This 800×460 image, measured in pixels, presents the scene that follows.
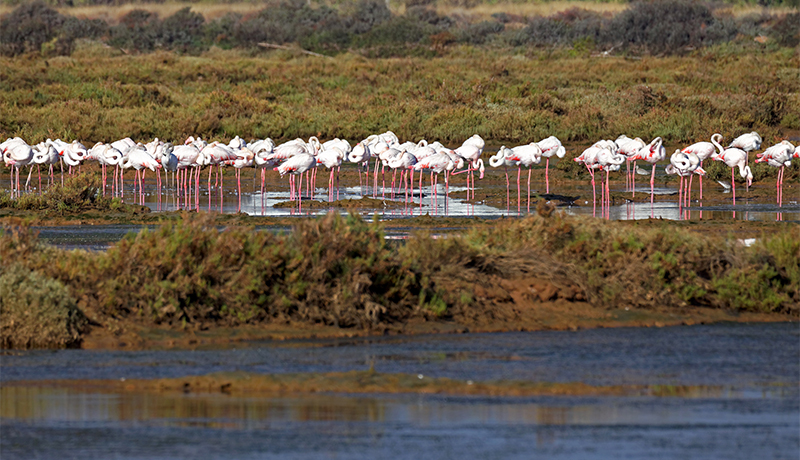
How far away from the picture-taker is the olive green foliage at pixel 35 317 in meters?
9.98

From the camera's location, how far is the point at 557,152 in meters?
27.4

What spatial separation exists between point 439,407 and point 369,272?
10.8 ft

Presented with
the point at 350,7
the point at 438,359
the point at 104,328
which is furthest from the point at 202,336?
the point at 350,7

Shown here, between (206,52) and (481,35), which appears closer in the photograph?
(206,52)

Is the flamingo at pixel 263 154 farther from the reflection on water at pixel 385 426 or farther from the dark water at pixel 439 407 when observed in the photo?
the reflection on water at pixel 385 426

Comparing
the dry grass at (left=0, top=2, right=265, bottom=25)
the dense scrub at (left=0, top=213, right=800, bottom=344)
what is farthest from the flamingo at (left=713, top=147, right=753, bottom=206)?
the dry grass at (left=0, top=2, right=265, bottom=25)

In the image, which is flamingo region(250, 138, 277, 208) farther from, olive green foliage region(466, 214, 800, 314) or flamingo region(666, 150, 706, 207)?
olive green foliage region(466, 214, 800, 314)

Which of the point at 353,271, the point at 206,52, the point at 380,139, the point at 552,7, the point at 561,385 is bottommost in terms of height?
the point at 561,385

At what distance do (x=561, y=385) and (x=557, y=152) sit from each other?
1922cm

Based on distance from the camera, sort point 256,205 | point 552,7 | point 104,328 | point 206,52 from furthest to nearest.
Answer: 1. point 552,7
2. point 206,52
3. point 256,205
4. point 104,328

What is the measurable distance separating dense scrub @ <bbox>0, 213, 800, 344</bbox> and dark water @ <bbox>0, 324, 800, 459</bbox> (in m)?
0.56

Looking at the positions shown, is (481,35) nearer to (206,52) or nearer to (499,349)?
(206,52)

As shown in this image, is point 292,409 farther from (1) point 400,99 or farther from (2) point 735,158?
(1) point 400,99

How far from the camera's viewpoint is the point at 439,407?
787 cm
